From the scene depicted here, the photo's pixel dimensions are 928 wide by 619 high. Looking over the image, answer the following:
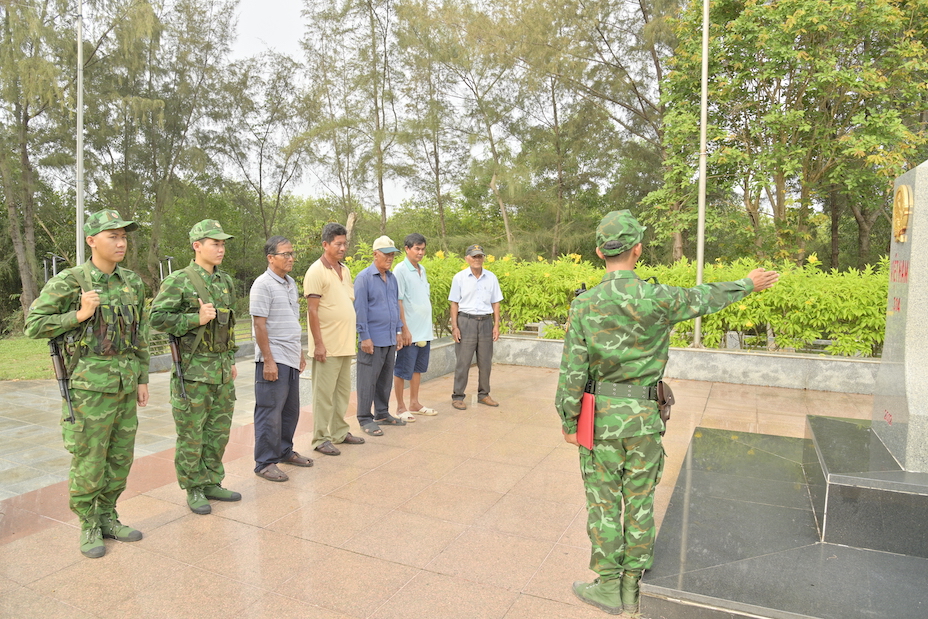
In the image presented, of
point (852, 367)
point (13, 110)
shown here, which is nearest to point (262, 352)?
point (852, 367)

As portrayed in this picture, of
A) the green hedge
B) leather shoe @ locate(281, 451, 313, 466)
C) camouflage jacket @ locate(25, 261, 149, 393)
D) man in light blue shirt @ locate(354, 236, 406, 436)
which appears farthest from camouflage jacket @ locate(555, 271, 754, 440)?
the green hedge

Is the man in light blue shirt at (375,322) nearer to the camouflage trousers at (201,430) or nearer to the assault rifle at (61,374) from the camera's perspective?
the camouflage trousers at (201,430)

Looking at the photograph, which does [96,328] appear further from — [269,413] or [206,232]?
[269,413]

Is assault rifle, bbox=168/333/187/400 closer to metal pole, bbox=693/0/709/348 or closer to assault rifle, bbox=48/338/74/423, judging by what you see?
assault rifle, bbox=48/338/74/423

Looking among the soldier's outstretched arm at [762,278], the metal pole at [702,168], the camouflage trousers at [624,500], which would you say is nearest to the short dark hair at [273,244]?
the camouflage trousers at [624,500]

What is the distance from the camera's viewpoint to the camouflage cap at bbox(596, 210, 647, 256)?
8.38ft

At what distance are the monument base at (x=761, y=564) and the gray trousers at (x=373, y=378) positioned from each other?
2521 mm

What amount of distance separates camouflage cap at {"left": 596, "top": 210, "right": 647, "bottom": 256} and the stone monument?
172cm

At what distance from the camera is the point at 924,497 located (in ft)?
9.28

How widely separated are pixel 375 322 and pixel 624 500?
295 centimetres

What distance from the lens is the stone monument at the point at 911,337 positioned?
3129 millimetres

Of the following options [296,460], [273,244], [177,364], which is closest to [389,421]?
[296,460]

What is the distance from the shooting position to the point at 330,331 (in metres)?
4.66

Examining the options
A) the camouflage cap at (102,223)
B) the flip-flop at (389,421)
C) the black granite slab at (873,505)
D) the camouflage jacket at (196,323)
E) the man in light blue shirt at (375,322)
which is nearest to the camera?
the black granite slab at (873,505)
